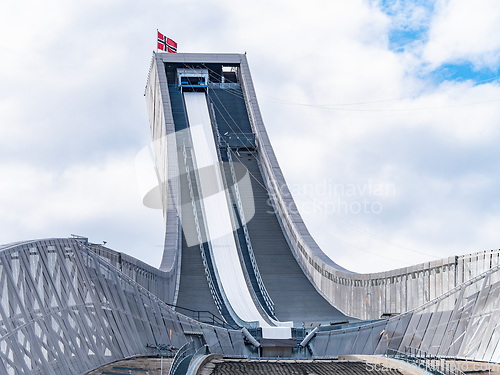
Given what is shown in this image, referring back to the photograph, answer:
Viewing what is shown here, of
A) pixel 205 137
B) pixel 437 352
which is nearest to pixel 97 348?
pixel 437 352

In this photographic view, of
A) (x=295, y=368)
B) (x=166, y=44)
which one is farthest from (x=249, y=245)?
(x=166, y=44)

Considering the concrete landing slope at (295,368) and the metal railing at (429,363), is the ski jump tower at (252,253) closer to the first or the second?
the metal railing at (429,363)

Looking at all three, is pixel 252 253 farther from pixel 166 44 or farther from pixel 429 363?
pixel 166 44

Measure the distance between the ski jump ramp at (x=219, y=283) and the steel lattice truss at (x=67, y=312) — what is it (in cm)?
3

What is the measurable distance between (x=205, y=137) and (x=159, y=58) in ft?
24.9

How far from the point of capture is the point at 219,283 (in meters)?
26.5

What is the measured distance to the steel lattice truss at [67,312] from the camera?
10125 millimetres

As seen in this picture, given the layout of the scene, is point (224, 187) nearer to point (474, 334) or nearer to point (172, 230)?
point (172, 230)

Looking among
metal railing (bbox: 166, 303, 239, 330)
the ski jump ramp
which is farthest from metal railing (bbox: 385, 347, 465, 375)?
metal railing (bbox: 166, 303, 239, 330)

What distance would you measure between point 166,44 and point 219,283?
21.2 m

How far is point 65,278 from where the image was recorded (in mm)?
12469

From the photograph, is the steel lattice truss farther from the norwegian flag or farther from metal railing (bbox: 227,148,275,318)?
the norwegian flag

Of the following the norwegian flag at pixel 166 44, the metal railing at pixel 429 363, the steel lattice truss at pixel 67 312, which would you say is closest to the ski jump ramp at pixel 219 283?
the steel lattice truss at pixel 67 312

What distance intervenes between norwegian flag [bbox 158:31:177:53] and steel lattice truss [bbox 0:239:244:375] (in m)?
28.1
